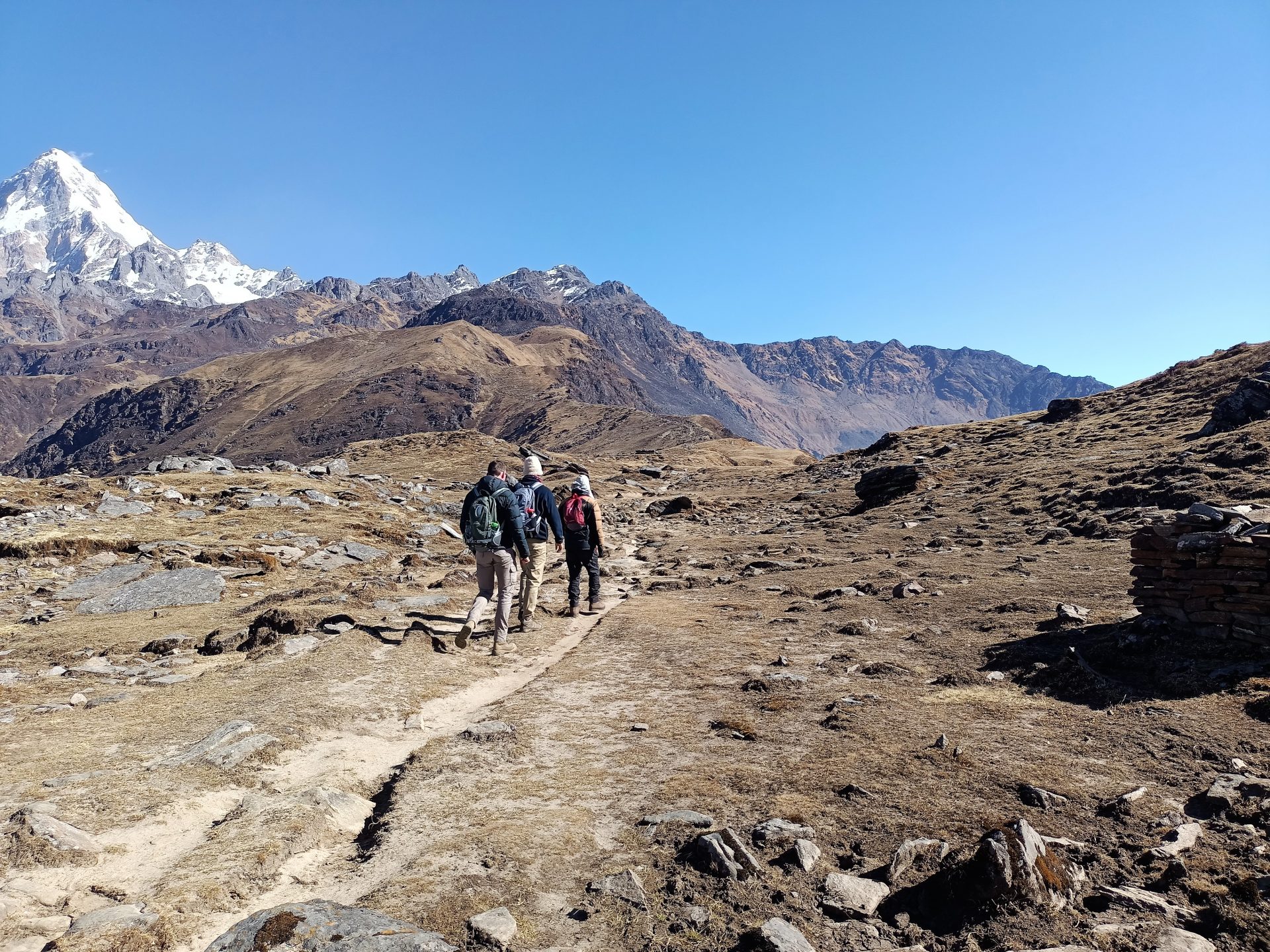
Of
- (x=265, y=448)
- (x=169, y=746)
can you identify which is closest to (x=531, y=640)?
(x=169, y=746)

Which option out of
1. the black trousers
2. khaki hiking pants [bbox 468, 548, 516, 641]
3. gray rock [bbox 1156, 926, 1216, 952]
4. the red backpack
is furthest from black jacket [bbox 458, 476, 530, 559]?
gray rock [bbox 1156, 926, 1216, 952]

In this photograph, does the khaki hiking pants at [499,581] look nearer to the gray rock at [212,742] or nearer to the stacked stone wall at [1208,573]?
the gray rock at [212,742]

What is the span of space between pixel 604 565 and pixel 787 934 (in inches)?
807

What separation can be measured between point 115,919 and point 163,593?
48.1 ft

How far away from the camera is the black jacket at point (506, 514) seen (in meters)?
12.3

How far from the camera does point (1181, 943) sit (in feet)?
13.5

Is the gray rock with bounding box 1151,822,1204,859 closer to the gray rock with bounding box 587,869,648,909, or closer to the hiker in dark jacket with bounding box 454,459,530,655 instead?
the gray rock with bounding box 587,869,648,909

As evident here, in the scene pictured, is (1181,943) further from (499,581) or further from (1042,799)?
(499,581)

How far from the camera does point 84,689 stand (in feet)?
32.9

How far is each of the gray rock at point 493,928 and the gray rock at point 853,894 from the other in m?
2.23

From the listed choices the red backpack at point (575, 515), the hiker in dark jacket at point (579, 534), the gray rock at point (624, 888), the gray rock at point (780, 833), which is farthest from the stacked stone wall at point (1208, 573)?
→ the red backpack at point (575, 515)

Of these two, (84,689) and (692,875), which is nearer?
(692,875)

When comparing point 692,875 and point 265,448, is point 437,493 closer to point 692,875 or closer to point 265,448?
point 692,875

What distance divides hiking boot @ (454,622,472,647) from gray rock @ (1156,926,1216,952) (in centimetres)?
1018
